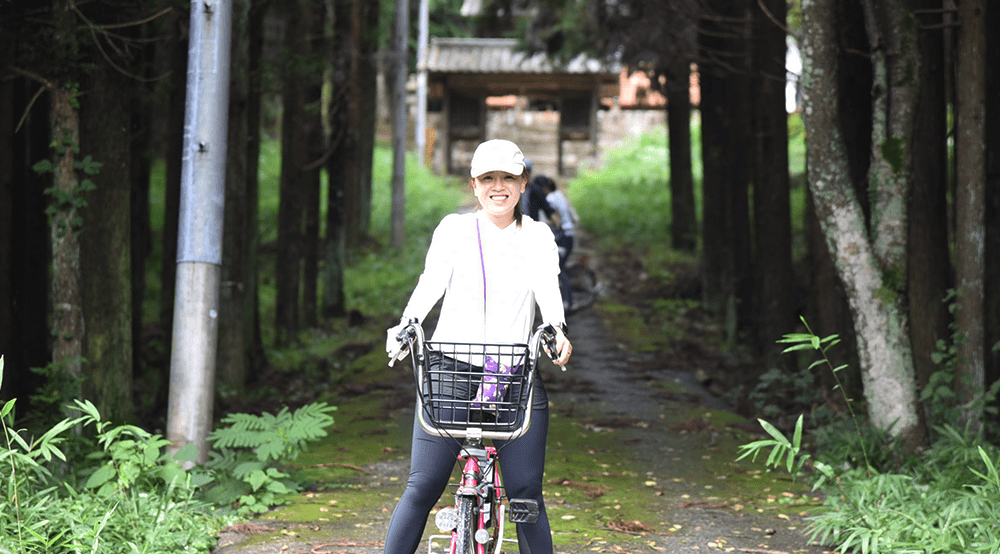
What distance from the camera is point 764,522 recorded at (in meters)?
6.62

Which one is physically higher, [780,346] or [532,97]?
[532,97]

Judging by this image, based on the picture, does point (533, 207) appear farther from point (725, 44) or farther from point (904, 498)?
point (904, 498)

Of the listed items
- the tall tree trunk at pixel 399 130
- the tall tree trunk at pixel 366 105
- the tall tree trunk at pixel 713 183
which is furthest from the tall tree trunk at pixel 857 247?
the tall tree trunk at pixel 399 130

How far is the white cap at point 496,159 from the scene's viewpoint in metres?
4.11

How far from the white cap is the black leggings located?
862 mm

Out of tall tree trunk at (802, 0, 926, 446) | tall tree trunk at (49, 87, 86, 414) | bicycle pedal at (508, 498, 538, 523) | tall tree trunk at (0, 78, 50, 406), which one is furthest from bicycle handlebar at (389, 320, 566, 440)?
tall tree trunk at (0, 78, 50, 406)

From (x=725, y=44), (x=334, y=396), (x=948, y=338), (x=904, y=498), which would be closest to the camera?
(x=904, y=498)

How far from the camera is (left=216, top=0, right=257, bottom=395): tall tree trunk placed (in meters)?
11.2

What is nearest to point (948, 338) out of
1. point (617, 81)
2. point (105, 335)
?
point (105, 335)

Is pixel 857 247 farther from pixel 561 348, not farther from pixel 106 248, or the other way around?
pixel 106 248

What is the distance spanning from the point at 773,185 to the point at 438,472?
9349 mm

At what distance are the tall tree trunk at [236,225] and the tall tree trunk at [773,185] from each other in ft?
19.4

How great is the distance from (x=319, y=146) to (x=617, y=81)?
71.4 feet

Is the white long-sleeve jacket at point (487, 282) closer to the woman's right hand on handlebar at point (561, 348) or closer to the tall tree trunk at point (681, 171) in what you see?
the woman's right hand on handlebar at point (561, 348)
